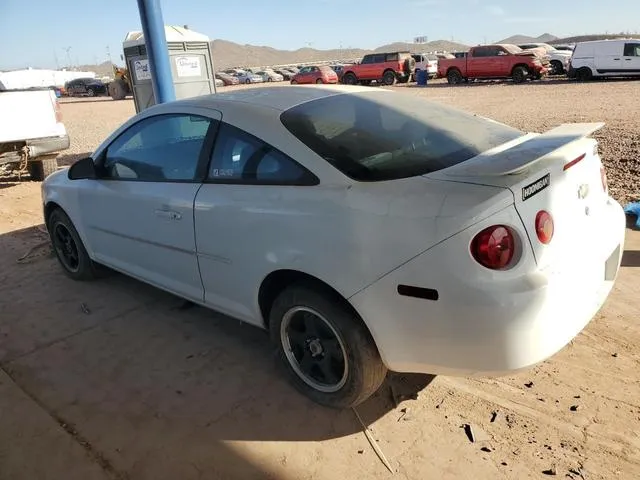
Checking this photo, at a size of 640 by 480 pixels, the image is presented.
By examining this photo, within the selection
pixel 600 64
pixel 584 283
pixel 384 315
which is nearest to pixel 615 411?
pixel 584 283

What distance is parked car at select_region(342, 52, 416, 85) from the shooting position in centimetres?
3008

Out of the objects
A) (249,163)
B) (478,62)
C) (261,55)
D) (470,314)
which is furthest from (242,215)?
(261,55)

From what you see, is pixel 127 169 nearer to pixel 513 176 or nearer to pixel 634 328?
pixel 513 176

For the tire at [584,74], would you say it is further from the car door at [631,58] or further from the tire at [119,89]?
the tire at [119,89]

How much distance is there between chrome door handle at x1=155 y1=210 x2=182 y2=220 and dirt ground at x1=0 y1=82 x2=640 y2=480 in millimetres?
865

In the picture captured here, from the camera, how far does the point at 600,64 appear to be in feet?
71.3

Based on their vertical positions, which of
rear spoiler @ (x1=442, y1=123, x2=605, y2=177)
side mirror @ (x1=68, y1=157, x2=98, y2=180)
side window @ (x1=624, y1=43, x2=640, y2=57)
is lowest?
side mirror @ (x1=68, y1=157, x2=98, y2=180)

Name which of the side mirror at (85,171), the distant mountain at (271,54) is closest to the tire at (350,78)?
the side mirror at (85,171)

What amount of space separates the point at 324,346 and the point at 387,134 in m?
1.18

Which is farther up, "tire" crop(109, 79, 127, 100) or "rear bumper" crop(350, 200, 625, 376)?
A: "tire" crop(109, 79, 127, 100)

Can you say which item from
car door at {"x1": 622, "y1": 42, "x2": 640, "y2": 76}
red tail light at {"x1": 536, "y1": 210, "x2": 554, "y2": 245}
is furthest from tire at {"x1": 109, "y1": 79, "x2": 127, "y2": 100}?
red tail light at {"x1": 536, "y1": 210, "x2": 554, "y2": 245}

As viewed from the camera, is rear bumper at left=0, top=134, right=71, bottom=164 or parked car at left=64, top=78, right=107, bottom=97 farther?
parked car at left=64, top=78, right=107, bottom=97

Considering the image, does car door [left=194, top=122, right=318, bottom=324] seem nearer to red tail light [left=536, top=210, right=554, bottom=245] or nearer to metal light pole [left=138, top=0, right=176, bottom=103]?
red tail light [left=536, top=210, right=554, bottom=245]

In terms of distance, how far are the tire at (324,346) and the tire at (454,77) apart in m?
26.8
